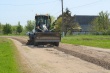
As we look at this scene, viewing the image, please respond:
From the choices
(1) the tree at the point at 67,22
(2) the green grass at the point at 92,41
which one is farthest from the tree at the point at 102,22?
(2) the green grass at the point at 92,41

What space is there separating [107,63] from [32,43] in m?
21.8

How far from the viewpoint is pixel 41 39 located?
33.7m

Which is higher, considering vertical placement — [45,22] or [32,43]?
[45,22]

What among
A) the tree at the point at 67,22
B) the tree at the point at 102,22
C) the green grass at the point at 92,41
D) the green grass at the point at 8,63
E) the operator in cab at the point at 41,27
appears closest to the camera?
the green grass at the point at 8,63

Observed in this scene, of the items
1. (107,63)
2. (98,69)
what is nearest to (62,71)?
(98,69)

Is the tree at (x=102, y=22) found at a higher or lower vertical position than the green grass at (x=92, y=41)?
higher

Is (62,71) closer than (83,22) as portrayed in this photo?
Yes

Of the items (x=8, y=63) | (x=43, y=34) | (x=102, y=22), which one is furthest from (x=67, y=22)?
(x=8, y=63)

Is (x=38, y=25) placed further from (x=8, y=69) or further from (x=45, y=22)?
(x=8, y=69)

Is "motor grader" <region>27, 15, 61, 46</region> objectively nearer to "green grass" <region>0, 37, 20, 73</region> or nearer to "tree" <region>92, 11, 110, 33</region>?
"green grass" <region>0, 37, 20, 73</region>

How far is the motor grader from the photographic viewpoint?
110 ft

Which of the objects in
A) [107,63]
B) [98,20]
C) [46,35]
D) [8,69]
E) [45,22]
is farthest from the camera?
[98,20]

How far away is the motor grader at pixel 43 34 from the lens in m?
33.7

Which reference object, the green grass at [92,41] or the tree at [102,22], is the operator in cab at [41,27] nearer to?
the green grass at [92,41]
